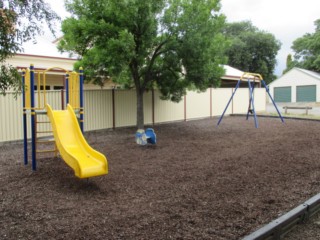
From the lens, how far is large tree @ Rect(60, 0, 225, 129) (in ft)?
30.5

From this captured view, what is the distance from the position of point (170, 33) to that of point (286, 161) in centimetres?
564

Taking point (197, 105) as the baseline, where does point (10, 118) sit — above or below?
below

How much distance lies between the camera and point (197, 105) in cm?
1744

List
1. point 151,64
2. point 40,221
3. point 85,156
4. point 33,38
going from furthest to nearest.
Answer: point 151,64
point 85,156
point 40,221
point 33,38

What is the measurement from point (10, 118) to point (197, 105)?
10.4 m

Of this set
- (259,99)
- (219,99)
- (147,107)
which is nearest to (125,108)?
(147,107)

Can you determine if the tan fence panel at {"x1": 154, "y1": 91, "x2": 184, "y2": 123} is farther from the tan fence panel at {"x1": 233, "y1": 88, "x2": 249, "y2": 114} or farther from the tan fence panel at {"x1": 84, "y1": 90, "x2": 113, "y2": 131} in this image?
the tan fence panel at {"x1": 233, "y1": 88, "x2": 249, "y2": 114}

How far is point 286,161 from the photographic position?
683cm

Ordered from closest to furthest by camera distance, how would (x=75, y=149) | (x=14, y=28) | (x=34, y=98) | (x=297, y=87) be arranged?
1. (x=14, y=28)
2. (x=75, y=149)
3. (x=34, y=98)
4. (x=297, y=87)

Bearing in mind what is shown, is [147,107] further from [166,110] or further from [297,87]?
[297,87]

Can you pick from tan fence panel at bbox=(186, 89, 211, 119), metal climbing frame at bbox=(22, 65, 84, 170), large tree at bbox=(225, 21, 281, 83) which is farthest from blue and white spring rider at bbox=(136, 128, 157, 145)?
large tree at bbox=(225, 21, 281, 83)

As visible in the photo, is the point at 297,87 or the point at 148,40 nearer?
the point at 148,40

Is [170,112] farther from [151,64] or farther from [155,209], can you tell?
[155,209]

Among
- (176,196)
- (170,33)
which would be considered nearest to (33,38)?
(176,196)
